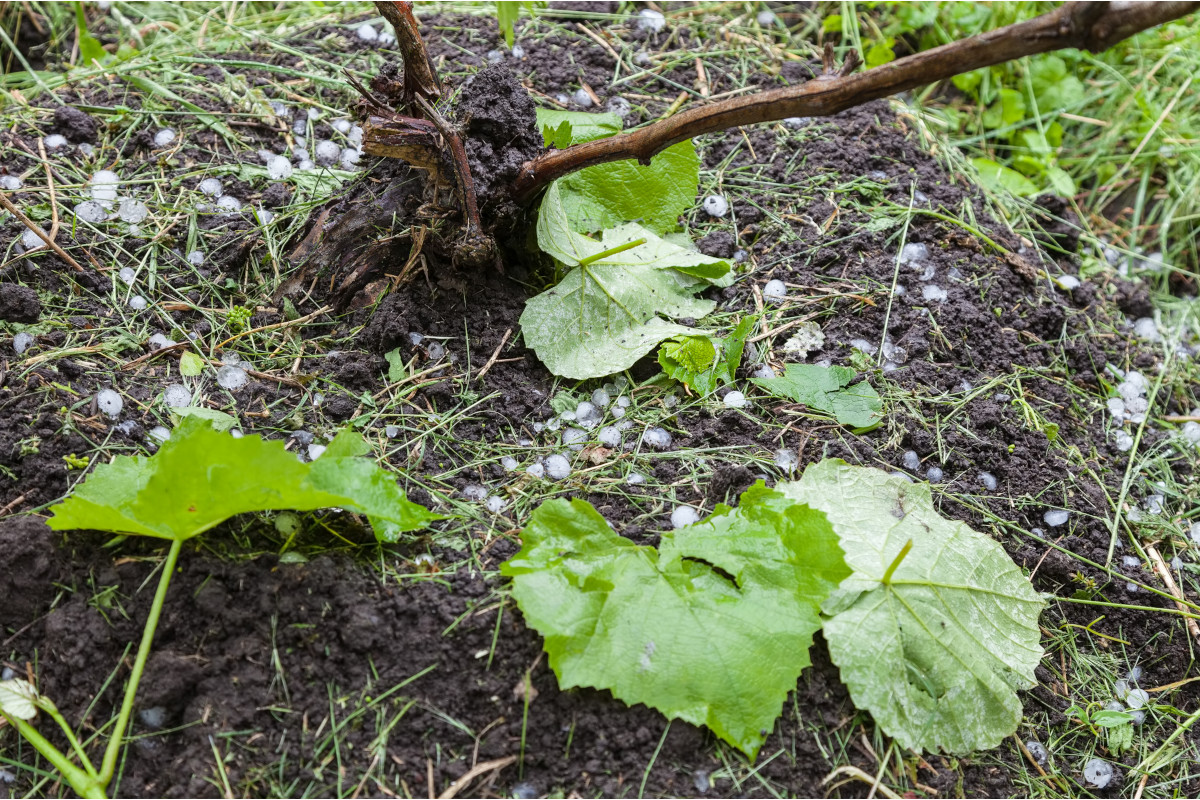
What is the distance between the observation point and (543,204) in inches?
99.5

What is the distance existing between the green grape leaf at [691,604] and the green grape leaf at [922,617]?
0.13 meters

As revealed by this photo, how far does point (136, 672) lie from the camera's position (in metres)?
1.75

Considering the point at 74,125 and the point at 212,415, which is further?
the point at 74,125

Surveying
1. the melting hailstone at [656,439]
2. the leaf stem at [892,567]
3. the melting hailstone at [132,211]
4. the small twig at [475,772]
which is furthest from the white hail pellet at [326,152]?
the leaf stem at [892,567]

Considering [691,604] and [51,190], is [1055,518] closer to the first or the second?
[691,604]

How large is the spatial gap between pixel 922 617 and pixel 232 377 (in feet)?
6.07

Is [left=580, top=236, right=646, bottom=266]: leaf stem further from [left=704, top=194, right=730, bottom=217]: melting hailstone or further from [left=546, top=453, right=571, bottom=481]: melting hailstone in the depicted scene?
[left=546, top=453, right=571, bottom=481]: melting hailstone

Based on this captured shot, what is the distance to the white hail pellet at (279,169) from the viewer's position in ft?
9.25

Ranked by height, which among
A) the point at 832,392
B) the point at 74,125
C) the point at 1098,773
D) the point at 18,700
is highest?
the point at 74,125

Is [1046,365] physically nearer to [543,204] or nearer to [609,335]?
[609,335]

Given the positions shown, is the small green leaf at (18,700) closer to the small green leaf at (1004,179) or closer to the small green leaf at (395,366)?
the small green leaf at (395,366)

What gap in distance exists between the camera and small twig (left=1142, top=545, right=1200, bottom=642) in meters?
2.36

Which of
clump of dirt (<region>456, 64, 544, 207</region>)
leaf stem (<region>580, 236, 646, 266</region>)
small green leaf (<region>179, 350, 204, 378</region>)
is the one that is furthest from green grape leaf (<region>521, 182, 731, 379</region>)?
small green leaf (<region>179, 350, 204, 378</region>)

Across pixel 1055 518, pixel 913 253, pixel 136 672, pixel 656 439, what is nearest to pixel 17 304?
pixel 136 672
